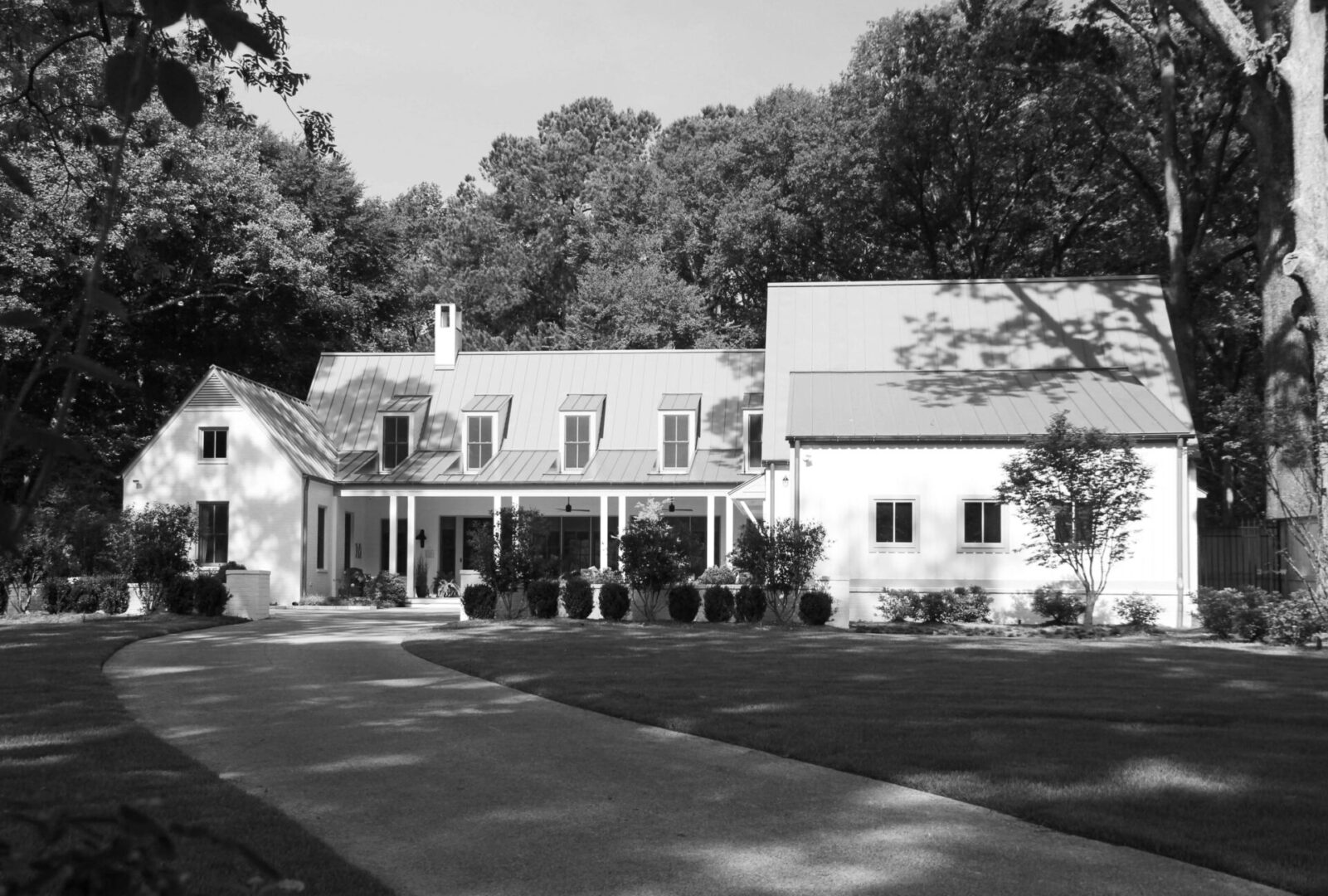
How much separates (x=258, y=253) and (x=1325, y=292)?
26.6 m

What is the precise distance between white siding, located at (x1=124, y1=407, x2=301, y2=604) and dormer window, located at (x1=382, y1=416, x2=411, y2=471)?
13.7 ft

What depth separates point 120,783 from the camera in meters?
7.31

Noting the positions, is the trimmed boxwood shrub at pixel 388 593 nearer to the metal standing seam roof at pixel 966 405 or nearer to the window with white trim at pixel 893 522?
the metal standing seam roof at pixel 966 405

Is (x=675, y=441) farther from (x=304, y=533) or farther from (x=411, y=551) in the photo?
(x=304, y=533)

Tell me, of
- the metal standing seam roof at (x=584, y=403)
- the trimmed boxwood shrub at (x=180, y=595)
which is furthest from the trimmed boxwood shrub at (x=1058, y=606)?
the trimmed boxwood shrub at (x=180, y=595)

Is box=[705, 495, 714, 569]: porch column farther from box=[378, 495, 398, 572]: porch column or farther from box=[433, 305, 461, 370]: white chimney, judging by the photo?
box=[433, 305, 461, 370]: white chimney

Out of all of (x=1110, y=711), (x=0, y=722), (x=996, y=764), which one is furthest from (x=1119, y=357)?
(x=0, y=722)

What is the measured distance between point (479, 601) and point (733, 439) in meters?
13.2

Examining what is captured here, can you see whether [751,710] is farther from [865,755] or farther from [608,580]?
[608,580]

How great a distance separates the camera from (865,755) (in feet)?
28.3

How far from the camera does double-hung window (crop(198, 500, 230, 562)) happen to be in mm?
→ 33125

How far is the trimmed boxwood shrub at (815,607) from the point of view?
75.6ft

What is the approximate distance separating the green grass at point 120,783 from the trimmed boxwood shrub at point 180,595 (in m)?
10.4

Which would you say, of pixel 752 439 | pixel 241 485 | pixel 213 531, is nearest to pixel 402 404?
pixel 241 485
